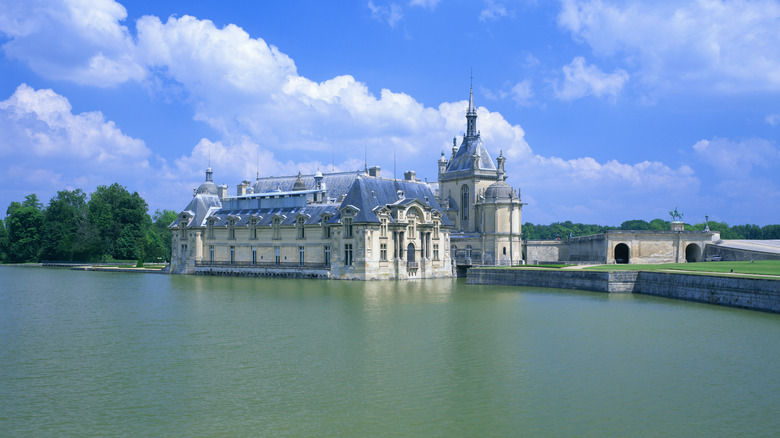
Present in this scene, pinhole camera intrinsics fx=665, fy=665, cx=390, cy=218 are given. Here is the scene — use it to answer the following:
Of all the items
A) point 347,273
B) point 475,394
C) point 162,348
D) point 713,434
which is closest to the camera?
point 713,434

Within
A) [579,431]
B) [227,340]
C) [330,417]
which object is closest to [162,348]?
[227,340]

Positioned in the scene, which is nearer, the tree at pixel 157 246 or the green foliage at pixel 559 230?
the tree at pixel 157 246

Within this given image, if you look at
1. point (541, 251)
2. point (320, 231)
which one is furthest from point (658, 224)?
point (320, 231)

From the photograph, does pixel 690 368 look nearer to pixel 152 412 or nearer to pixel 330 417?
pixel 330 417

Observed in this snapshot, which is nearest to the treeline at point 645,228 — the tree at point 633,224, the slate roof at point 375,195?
the tree at point 633,224

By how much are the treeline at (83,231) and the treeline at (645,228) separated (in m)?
63.3

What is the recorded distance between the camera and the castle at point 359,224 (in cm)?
→ 6306

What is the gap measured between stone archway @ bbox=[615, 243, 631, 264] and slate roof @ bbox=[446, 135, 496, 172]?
664 inches

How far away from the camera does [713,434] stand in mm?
15430

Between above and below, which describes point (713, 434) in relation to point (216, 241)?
below

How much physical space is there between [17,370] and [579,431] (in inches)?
683

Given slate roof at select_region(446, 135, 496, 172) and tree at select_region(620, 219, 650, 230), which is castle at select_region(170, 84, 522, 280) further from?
tree at select_region(620, 219, 650, 230)

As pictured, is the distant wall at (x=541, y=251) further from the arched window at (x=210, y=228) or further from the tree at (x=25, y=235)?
the tree at (x=25, y=235)

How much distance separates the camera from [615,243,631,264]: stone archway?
70.8 meters
